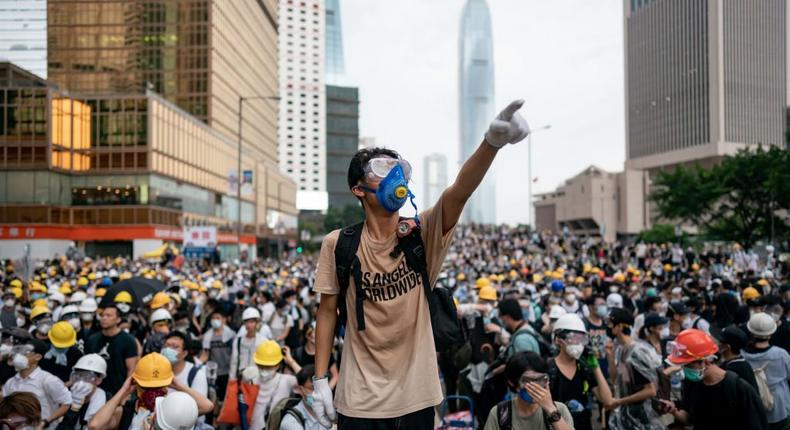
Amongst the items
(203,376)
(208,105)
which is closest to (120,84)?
(208,105)

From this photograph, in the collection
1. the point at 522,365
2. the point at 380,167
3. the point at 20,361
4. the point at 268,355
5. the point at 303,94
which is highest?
the point at 303,94

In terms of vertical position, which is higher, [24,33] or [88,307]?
[24,33]

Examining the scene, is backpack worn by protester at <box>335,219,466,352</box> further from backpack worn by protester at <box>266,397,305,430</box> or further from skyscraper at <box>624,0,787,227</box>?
skyscraper at <box>624,0,787,227</box>

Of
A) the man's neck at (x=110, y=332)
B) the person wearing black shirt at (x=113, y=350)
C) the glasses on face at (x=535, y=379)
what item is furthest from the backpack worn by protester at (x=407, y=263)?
the man's neck at (x=110, y=332)

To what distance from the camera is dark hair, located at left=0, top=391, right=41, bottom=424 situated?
4.27 m

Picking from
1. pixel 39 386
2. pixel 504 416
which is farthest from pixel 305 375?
pixel 39 386

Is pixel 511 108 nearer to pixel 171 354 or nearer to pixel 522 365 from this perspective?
pixel 522 365

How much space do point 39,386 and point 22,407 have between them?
1.87 metres

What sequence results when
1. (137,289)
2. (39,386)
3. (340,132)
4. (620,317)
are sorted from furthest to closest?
1. (340,132)
2. (137,289)
3. (620,317)
4. (39,386)

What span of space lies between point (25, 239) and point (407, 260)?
5518cm

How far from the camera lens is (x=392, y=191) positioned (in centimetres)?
288

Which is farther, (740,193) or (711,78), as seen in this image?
(711,78)

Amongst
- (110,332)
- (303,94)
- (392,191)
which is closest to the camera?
(392,191)

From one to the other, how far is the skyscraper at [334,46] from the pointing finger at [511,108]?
611 feet
